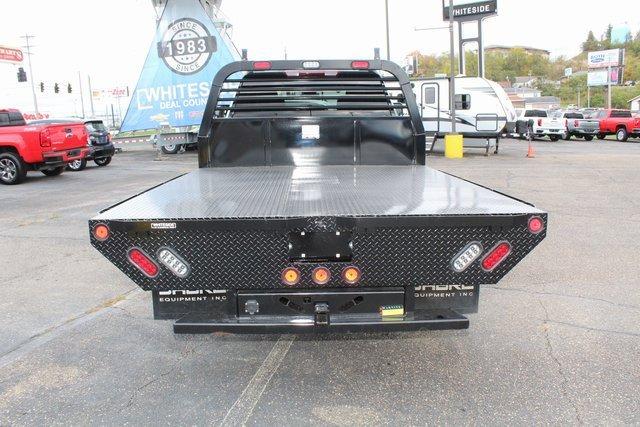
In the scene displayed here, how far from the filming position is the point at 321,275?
3102 millimetres

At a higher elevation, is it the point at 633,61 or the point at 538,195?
the point at 633,61

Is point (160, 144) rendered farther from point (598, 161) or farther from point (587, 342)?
point (587, 342)

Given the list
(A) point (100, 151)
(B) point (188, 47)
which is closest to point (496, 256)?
(A) point (100, 151)

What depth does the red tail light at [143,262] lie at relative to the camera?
3.05 m

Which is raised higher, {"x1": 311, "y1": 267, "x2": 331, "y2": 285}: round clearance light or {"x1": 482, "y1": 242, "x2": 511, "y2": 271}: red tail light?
{"x1": 482, "y1": 242, "x2": 511, "y2": 271}: red tail light

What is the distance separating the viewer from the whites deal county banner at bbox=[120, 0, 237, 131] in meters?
21.0

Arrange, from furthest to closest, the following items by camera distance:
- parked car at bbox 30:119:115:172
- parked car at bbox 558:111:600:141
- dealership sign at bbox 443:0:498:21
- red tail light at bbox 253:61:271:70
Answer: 1. parked car at bbox 558:111:600:141
2. dealership sign at bbox 443:0:498:21
3. parked car at bbox 30:119:115:172
4. red tail light at bbox 253:61:271:70

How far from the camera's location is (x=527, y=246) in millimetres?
Result: 3059

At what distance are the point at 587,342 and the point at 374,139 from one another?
251cm

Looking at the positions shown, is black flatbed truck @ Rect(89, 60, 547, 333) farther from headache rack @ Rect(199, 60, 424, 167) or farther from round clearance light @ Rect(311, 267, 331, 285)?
headache rack @ Rect(199, 60, 424, 167)

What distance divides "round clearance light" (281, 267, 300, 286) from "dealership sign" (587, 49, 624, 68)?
79.5 m

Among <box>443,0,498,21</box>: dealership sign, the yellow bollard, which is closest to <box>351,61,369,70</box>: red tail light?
the yellow bollard

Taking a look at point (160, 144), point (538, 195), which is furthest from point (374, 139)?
point (160, 144)

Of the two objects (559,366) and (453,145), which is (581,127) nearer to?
(453,145)
